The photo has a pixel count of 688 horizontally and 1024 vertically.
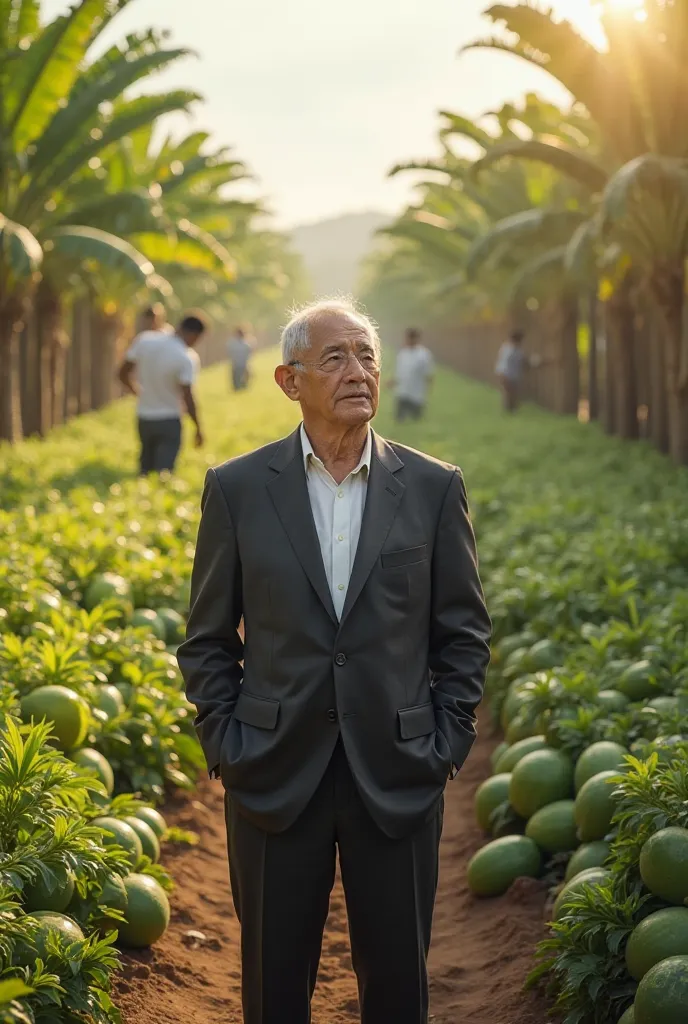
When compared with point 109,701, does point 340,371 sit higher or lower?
higher

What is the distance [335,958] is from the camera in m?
5.05

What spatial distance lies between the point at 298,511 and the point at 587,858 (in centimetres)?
219

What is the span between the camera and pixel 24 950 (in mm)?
3479

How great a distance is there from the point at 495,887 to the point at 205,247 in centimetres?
1563

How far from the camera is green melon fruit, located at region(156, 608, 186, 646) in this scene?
7.70m

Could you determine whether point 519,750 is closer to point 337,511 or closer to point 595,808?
point 595,808

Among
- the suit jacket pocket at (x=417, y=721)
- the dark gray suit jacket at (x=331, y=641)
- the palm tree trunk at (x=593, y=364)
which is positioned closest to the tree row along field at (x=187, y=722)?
the dark gray suit jacket at (x=331, y=641)

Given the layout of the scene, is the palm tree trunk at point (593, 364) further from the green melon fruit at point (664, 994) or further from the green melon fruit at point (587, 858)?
the green melon fruit at point (664, 994)

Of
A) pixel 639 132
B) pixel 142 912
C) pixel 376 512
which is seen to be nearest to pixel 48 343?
pixel 639 132

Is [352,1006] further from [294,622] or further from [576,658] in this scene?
[576,658]

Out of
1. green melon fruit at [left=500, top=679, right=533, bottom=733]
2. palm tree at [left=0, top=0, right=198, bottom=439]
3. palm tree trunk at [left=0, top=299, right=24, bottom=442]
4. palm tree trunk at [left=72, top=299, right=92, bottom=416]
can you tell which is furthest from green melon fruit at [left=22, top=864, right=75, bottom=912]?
palm tree trunk at [left=72, top=299, right=92, bottom=416]

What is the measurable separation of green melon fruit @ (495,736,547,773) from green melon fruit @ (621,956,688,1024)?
2293 mm

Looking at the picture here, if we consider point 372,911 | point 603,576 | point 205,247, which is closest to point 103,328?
point 205,247

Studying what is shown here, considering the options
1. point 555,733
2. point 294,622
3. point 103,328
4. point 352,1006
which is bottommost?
point 352,1006
